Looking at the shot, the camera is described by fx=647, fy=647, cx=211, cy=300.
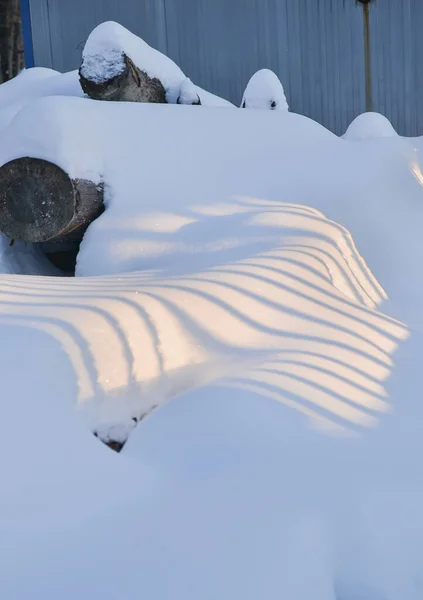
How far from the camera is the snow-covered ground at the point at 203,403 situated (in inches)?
51.0

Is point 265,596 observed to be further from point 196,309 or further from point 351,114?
point 351,114

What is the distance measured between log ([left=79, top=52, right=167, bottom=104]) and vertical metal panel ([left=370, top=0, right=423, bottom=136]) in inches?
152

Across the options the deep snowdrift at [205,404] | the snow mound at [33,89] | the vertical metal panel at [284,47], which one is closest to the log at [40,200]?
the deep snowdrift at [205,404]

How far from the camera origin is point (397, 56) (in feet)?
24.7

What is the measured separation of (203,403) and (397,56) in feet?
22.6

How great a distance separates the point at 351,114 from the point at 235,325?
594 cm

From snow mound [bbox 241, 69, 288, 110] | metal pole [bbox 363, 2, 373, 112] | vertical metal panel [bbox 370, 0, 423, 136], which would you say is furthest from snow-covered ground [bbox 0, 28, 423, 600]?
vertical metal panel [bbox 370, 0, 423, 136]

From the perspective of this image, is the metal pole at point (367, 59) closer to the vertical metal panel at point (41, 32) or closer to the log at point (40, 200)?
the vertical metal panel at point (41, 32)

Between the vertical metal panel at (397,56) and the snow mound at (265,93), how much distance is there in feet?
7.25

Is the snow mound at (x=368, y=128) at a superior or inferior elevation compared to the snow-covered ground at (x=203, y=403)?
superior

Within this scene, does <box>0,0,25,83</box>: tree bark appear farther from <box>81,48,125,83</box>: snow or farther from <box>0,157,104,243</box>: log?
<box>0,157,104,243</box>: log

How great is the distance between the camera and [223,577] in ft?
4.10

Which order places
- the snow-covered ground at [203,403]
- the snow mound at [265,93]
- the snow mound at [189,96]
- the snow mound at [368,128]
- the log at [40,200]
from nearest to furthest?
the snow-covered ground at [203,403]
the log at [40,200]
the snow mound at [189,96]
the snow mound at [265,93]
the snow mound at [368,128]

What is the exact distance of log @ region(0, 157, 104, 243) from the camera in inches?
125
